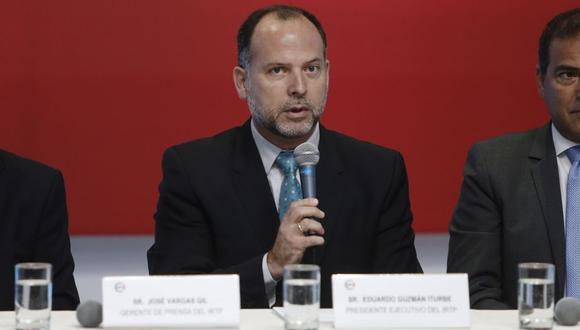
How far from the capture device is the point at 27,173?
2.82 m

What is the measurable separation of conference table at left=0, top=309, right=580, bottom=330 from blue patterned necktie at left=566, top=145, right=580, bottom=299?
1.84ft

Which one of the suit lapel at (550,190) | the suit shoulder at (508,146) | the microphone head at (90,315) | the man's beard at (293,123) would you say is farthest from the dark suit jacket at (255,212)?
the microphone head at (90,315)

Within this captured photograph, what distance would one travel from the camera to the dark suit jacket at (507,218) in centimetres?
287

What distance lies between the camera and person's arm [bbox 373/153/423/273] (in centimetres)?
294

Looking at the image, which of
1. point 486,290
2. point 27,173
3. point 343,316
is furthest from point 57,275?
point 486,290

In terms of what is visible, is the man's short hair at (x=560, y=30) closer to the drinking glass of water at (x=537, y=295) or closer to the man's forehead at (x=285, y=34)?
the man's forehead at (x=285, y=34)

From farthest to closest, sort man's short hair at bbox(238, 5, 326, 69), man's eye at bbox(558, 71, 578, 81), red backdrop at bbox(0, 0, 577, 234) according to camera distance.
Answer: red backdrop at bbox(0, 0, 577, 234)
man's short hair at bbox(238, 5, 326, 69)
man's eye at bbox(558, 71, 578, 81)

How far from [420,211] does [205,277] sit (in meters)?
3.31

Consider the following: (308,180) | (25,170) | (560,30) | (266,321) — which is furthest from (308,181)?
(560,30)

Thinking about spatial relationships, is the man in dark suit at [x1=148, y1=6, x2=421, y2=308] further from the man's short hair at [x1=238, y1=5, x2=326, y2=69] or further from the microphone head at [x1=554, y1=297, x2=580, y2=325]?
the microphone head at [x1=554, y1=297, x2=580, y2=325]

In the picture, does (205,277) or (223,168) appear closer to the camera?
(205,277)

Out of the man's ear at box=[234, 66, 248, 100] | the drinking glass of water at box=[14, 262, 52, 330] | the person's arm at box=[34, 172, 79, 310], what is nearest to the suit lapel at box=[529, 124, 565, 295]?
the man's ear at box=[234, 66, 248, 100]

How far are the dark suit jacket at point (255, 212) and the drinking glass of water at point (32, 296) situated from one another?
2.67 ft

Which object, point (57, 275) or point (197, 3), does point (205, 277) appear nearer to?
point (57, 275)
